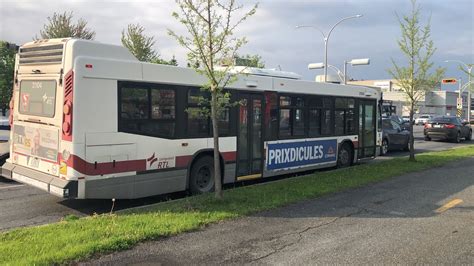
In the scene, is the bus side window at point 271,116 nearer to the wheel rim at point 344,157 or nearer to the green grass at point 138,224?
the green grass at point 138,224

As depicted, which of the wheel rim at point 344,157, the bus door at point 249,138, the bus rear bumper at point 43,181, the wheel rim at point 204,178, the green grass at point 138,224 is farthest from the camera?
the wheel rim at point 344,157

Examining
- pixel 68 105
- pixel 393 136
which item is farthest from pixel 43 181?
pixel 393 136

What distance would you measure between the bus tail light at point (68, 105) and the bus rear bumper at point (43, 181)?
72 cm

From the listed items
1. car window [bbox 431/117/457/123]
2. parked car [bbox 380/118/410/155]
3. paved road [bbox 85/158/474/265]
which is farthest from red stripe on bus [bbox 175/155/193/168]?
car window [bbox 431/117/457/123]

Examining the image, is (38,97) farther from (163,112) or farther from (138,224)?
(138,224)

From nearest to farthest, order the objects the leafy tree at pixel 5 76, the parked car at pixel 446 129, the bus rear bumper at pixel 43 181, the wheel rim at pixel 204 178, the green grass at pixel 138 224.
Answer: the green grass at pixel 138 224 → the bus rear bumper at pixel 43 181 → the wheel rim at pixel 204 178 → the parked car at pixel 446 129 → the leafy tree at pixel 5 76

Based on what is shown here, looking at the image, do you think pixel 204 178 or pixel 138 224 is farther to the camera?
pixel 204 178

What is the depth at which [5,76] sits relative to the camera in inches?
1174

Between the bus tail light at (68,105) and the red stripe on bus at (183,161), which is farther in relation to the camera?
the red stripe on bus at (183,161)

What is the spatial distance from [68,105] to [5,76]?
25560mm

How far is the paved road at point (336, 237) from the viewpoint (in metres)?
5.33

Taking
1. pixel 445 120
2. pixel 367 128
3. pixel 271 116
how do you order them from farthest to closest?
pixel 445 120, pixel 367 128, pixel 271 116

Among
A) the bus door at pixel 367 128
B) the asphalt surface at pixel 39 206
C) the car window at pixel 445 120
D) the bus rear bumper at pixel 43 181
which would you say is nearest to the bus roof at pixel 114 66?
the bus rear bumper at pixel 43 181

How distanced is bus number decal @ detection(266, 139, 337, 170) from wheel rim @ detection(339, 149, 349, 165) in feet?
1.59
